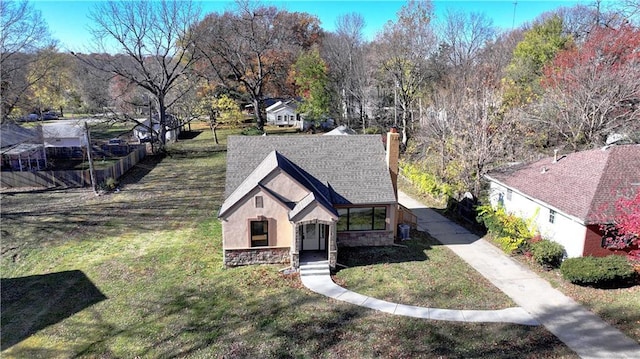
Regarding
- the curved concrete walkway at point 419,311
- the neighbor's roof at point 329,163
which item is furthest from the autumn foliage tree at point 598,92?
the curved concrete walkway at point 419,311

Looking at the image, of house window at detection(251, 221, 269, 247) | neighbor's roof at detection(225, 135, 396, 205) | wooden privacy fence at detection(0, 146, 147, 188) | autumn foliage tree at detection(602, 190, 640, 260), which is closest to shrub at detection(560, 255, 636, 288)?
autumn foliage tree at detection(602, 190, 640, 260)

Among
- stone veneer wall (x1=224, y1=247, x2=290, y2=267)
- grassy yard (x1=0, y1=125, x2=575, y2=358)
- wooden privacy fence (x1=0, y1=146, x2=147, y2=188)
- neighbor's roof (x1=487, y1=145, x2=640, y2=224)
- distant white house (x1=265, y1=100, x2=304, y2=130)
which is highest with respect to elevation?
distant white house (x1=265, y1=100, x2=304, y2=130)

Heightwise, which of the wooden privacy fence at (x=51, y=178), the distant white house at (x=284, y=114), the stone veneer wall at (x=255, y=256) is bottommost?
the stone veneer wall at (x=255, y=256)

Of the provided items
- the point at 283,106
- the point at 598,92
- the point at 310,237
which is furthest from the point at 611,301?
the point at 283,106

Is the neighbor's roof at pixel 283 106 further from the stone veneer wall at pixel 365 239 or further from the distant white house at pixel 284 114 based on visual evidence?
the stone veneer wall at pixel 365 239

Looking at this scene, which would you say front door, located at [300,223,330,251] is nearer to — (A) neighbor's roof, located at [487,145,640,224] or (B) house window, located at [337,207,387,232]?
(B) house window, located at [337,207,387,232]

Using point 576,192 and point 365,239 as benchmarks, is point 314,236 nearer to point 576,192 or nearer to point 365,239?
point 365,239
